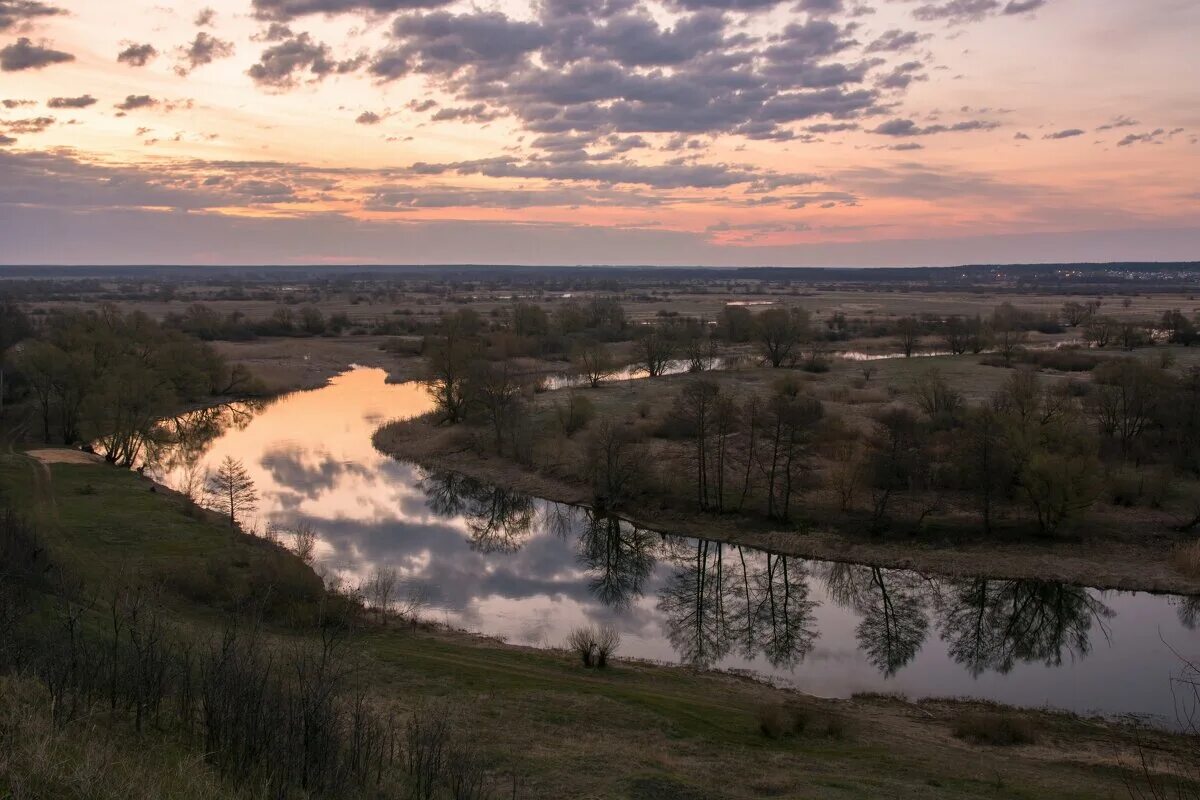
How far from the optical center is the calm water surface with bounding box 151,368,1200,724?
890 inches

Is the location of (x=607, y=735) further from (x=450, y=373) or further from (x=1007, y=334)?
(x=1007, y=334)

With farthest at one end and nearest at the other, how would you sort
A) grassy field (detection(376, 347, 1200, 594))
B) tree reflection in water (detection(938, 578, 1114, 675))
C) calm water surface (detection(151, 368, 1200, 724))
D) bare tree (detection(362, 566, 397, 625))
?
grassy field (detection(376, 347, 1200, 594)) < bare tree (detection(362, 566, 397, 625)) < tree reflection in water (detection(938, 578, 1114, 675)) < calm water surface (detection(151, 368, 1200, 724))

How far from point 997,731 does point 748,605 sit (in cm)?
956

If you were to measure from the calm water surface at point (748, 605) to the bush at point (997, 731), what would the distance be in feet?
7.99

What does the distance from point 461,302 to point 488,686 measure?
144039 mm

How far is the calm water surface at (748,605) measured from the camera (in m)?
22.6

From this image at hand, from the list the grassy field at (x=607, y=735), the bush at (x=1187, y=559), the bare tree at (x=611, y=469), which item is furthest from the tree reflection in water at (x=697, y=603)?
the bush at (x=1187, y=559)

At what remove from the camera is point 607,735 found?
54.9 ft

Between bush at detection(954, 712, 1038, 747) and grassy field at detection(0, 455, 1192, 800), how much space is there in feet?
0.47

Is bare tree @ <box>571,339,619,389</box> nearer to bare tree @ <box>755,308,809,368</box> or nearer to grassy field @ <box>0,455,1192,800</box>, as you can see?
bare tree @ <box>755,308,809,368</box>

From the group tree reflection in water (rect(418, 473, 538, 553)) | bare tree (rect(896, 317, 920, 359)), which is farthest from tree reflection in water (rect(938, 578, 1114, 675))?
bare tree (rect(896, 317, 920, 359))

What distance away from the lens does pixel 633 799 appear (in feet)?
44.2

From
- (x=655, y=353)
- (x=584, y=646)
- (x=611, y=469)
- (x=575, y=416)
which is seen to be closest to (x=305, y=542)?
(x=584, y=646)

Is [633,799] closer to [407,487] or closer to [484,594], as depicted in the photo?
[484,594]
